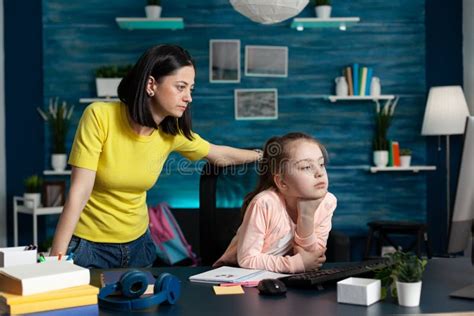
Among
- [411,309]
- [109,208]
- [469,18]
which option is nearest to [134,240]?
[109,208]

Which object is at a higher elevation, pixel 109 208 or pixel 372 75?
pixel 372 75

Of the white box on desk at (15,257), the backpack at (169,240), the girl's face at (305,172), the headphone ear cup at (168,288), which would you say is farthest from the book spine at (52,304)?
the backpack at (169,240)

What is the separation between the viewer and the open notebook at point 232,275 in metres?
1.85

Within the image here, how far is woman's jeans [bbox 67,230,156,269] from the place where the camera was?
233cm

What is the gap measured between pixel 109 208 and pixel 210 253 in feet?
1.37

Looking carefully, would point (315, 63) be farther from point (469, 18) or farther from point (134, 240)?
point (134, 240)

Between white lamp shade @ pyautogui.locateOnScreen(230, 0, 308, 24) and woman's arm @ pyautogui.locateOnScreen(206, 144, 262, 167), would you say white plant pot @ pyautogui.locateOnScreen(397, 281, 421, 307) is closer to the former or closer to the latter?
woman's arm @ pyautogui.locateOnScreen(206, 144, 262, 167)

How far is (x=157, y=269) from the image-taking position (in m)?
2.07

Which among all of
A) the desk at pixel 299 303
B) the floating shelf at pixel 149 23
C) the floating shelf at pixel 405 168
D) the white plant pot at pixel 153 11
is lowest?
the desk at pixel 299 303

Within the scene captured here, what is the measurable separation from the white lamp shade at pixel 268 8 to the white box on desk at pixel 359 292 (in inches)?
71.9

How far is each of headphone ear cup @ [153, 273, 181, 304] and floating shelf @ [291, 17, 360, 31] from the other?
12.5 feet

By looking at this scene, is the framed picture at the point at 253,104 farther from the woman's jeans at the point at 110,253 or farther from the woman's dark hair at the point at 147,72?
the woman's dark hair at the point at 147,72

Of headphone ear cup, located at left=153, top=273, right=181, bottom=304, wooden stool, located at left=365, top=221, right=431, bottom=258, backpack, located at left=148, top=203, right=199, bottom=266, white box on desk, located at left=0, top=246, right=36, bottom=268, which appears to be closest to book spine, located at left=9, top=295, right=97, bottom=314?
headphone ear cup, located at left=153, top=273, right=181, bottom=304

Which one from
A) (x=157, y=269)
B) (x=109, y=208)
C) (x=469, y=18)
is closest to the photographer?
(x=157, y=269)
